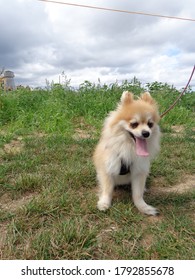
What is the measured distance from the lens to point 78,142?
439 centimetres

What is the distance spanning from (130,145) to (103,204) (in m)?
0.55

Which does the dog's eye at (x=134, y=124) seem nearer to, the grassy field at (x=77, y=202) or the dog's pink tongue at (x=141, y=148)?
the dog's pink tongue at (x=141, y=148)

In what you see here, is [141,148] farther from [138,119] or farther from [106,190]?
[106,190]

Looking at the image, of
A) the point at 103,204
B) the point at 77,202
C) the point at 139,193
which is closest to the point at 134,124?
the point at 139,193

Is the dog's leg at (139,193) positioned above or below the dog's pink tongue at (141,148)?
below

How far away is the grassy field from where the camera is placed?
1.85 meters

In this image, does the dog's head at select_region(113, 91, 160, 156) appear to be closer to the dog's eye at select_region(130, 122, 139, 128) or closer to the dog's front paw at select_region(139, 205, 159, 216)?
the dog's eye at select_region(130, 122, 139, 128)

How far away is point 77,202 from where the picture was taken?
2.46 metres

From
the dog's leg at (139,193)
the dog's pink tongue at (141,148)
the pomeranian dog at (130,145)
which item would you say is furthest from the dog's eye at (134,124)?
the dog's leg at (139,193)

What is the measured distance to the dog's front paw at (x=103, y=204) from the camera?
234 centimetres
